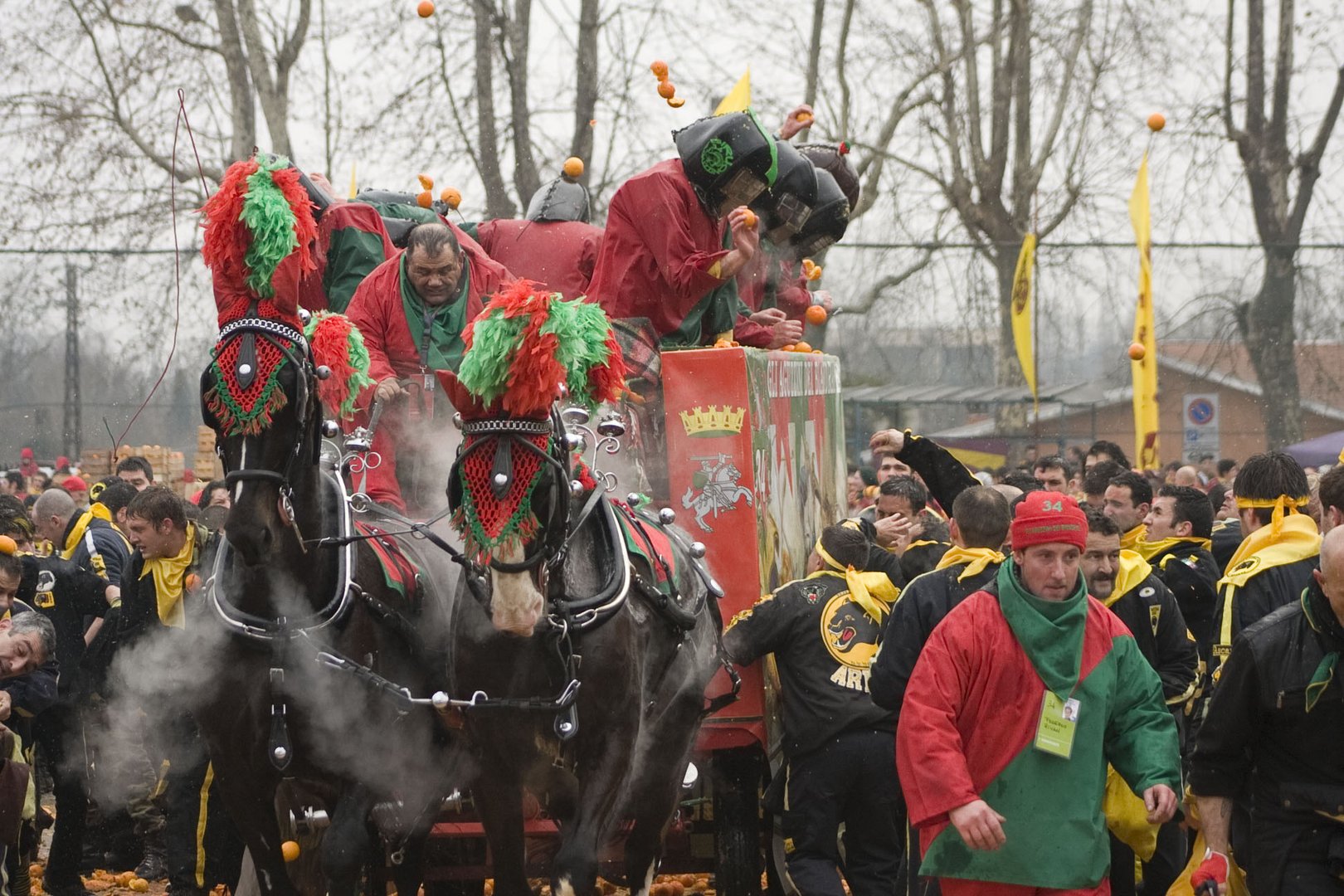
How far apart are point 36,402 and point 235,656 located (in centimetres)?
1112

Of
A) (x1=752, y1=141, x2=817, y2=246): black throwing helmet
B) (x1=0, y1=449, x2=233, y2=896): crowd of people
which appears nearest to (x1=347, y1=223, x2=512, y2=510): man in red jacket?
→ (x1=0, y1=449, x2=233, y2=896): crowd of people

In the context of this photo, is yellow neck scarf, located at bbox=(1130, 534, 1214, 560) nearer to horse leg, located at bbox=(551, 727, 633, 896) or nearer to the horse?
the horse

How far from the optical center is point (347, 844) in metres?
5.17

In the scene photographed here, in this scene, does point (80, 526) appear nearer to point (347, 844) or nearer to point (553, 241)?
point (553, 241)

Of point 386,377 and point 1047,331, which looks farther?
point 1047,331

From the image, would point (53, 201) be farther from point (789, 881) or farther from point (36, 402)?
point (789, 881)

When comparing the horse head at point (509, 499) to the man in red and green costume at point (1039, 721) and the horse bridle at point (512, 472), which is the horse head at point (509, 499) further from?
the man in red and green costume at point (1039, 721)

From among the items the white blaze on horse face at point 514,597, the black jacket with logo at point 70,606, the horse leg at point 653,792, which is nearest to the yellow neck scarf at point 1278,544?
the horse leg at point 653,792

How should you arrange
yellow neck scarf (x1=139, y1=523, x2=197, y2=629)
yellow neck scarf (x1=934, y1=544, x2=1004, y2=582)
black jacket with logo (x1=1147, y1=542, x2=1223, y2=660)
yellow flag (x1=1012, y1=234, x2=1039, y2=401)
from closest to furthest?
yellow neck scarf (x1=934, y1=544, x2=1004, y2=582) → yellow neck scarf (x1=139, y1=523, x2=197, y2=629) → black jacket with logo (x1=1147, y1=542, x2=1223, y2=660) → yellow flag (x1=1012, y1=234, x2=1039, y2=401)

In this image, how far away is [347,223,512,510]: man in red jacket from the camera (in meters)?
6.57

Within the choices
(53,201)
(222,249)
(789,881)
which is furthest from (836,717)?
(53,201)

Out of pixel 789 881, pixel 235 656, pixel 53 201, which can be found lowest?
pixel 789 881

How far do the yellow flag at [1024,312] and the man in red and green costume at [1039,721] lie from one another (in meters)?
13.2

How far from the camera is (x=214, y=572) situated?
210 inches
